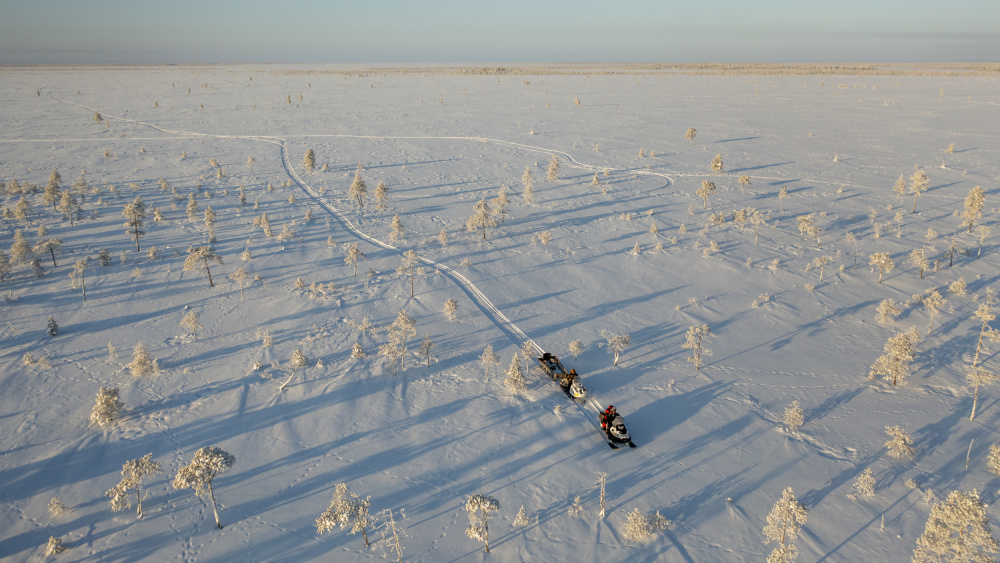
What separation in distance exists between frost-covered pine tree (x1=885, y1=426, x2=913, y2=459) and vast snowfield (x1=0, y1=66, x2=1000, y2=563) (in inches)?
14.4

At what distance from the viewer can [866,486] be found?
44.1ft

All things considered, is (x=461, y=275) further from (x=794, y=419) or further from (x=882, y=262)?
(x=882, y=262)

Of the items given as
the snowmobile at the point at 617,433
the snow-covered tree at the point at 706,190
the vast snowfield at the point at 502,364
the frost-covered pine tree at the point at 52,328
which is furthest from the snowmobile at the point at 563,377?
the snow-covered tree at the point at 706,190

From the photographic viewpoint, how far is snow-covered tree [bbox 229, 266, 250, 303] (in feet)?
78.4

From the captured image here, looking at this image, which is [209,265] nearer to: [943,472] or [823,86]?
[943,472]

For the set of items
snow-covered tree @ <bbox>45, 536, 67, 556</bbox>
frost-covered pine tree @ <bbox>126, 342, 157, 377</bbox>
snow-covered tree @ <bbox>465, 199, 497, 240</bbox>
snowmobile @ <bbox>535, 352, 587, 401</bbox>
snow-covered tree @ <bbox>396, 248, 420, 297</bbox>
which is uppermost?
snow-covered tree @ <bbox>465, 199, 497, 240</bbox>

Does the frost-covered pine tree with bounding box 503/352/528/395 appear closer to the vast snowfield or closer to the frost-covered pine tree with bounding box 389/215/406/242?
the vast snowfield

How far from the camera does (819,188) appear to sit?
39.5 metres

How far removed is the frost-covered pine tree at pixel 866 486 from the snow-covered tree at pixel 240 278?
77.4 feet

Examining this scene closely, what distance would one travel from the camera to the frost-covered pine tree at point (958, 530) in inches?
395

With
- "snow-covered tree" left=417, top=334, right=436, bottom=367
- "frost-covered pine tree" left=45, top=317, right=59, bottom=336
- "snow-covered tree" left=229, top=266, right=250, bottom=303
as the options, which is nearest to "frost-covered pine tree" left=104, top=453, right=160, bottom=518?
"snow-covered tree" left=417, top=334, right=436, bottom=367

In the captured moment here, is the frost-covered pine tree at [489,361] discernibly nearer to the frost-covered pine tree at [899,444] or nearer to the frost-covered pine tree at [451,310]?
the frost-covered pine tree at [451,310]

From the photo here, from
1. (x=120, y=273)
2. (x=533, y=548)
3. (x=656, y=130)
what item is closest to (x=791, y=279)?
(x=533, y=548)

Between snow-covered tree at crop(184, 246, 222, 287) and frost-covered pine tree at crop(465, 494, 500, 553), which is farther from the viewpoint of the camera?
snow-covered tree at crop(184, 246, 222, 287)
